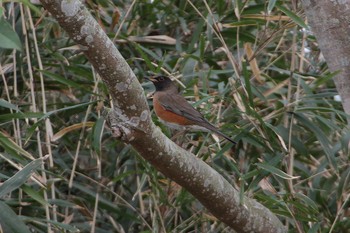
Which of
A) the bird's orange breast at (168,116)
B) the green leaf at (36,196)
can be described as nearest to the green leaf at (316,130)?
the bird's orange breast at (168,116)

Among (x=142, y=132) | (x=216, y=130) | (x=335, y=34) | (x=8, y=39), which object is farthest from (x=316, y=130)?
(x=8, y=39)

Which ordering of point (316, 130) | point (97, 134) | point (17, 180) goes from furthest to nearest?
point (316, 130)
point (97, 134)
point (17, 180)

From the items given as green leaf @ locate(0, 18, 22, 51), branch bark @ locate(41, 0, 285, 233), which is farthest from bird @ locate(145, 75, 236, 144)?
green leaf @ locate(0, 18, 22, 51)

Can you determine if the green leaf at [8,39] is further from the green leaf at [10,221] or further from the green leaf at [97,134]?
the green leaf at [97,134]

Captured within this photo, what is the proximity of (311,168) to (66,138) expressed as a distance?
1684mm

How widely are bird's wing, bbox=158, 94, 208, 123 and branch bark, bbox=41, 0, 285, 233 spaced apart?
3.30 ft

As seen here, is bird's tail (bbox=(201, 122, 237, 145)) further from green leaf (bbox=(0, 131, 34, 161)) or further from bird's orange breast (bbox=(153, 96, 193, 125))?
green leaf (bbox=(0, 131, 34, 161))

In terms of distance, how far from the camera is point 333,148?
469cm

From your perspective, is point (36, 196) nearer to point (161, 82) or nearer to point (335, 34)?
point (161, 82)

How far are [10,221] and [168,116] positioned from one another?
4.09 ft

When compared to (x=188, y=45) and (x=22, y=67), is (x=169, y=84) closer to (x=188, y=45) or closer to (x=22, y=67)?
(x=188, y=45)

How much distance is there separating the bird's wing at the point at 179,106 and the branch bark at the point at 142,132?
100 cm

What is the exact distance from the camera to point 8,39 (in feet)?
8.31

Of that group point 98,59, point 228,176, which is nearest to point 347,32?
point 98,59
